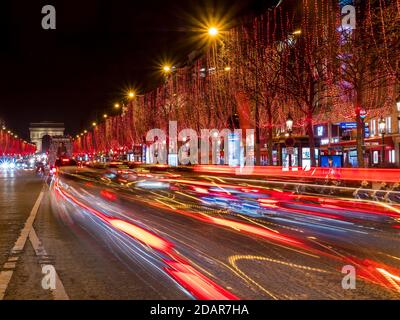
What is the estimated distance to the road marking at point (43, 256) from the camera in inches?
272

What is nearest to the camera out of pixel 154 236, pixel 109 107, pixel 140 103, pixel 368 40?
pixel 154 236

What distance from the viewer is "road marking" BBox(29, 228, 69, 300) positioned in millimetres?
6904

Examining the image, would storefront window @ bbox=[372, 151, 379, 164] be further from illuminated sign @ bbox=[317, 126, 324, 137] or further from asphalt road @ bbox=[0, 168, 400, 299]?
asphalt road @ bbox=[0, 168, 400, 299]

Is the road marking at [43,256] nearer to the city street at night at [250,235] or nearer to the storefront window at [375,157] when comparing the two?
the city street at night at [250,235]

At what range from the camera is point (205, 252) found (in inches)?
395

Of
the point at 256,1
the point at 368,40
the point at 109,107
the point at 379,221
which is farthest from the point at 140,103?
the point at 379,221

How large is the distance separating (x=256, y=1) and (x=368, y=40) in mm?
36943

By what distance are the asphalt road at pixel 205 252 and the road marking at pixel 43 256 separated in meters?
0.02

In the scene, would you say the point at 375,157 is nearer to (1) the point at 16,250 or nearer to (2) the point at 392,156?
(2) the point at 392,156

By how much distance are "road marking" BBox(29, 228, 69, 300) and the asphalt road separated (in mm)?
18

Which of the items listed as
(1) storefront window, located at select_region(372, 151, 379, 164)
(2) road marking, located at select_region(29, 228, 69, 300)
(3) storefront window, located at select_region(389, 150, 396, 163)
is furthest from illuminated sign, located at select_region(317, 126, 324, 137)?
(2) road marking, located at select_region(29, 228, 69, 300)

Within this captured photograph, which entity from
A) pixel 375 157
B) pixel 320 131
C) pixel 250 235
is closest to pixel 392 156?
pixel 375 157

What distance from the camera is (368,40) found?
2808 cm
